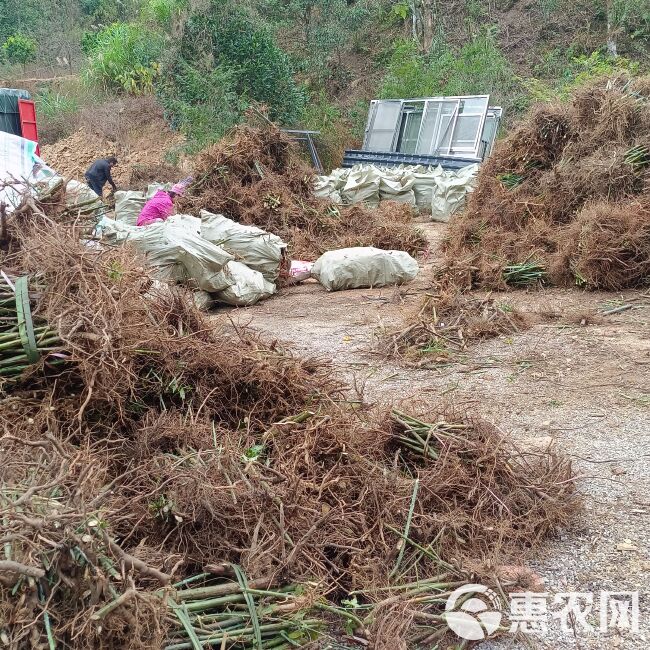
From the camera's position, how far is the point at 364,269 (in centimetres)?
770

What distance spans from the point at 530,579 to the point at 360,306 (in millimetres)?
4605

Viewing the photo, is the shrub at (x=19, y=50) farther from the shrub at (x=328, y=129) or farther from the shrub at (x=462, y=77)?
the shrub at (x=462, y=77)

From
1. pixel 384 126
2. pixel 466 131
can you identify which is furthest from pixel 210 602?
pixel 384 126

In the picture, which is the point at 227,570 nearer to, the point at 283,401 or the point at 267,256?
the point at 283,401

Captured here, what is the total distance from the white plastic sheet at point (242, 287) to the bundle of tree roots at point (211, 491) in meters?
3.47

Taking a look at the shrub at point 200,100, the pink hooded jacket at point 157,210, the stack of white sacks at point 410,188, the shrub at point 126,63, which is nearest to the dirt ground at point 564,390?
the pink hooded jacket at point 157,210

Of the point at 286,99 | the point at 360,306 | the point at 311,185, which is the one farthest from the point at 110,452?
the point at 286,99

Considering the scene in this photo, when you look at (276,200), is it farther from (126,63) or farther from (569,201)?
(126,63)

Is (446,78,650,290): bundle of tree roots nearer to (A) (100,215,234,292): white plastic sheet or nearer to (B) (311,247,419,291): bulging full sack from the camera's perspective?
(B) (311,247,419,291): bulging full sack

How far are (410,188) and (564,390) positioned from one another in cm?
866

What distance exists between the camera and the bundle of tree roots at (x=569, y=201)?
21.7ft

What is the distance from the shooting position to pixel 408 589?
2480 millimetres

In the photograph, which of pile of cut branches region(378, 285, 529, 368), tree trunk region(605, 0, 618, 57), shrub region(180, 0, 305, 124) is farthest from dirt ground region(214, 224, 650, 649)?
tree trunk region(605, 0, 618, 57)

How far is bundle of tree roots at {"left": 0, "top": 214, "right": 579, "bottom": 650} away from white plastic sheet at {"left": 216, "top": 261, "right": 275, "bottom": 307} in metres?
3.47
